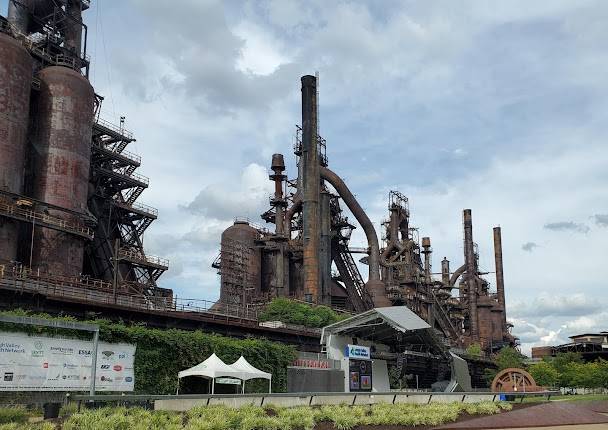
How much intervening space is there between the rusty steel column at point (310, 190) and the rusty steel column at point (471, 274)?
49588 mm

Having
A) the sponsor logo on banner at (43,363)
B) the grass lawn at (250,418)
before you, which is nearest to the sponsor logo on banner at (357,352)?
the grass lawn at (250,418)

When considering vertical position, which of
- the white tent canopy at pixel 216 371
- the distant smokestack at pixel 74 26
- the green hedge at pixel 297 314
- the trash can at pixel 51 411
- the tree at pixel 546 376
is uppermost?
the distant smokestack at pixel 74 26

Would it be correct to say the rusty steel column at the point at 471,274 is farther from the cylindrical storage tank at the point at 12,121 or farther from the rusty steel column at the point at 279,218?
the cylindrical storage tank at the point at 12,121

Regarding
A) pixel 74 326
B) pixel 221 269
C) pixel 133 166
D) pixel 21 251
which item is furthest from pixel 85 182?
pixel 74 326

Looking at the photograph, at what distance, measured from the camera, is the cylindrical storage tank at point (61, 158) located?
5084 centimetres

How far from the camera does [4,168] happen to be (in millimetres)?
47750

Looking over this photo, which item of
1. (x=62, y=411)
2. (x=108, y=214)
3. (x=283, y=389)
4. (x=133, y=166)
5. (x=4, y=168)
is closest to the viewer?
(x=62, y=411)

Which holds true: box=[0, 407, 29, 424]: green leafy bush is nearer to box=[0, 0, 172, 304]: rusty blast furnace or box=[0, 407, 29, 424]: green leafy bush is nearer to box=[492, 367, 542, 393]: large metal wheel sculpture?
box=[0, 0, 172, 304]: rusty blast furnace

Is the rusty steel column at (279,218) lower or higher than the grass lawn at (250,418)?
higher

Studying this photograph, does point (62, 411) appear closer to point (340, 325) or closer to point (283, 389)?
point (283, 389)

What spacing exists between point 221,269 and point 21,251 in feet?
97.3

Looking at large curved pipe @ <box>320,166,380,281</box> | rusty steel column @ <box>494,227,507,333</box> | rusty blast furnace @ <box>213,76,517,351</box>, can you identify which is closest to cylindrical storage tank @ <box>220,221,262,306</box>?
rusty blast furnace @ <box>213,76,517,351</box>

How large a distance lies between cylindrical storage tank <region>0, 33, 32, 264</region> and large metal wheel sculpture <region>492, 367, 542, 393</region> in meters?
35.3

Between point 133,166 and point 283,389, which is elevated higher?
point 133,166
